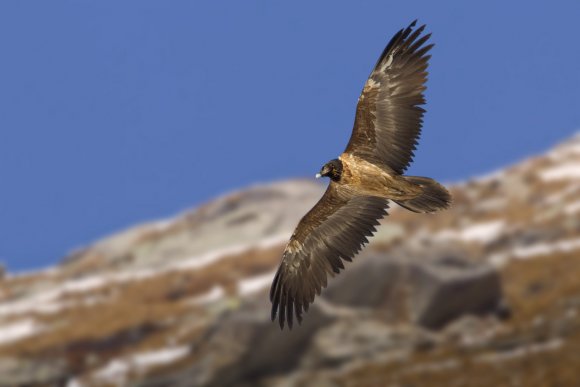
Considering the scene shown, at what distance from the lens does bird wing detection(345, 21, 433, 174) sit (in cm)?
2020

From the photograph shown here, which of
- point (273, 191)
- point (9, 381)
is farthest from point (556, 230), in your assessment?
point (273, 191)

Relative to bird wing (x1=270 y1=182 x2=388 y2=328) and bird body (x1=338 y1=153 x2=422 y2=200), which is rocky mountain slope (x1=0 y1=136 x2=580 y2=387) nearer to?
bird wing (x1=270 y1=182 x2=388 y2=328)

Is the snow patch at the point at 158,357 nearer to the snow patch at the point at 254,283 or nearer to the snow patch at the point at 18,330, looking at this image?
the snow patch at the point at 254,283

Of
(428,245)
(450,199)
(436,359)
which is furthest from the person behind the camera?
(428,245)

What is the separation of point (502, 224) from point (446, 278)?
25995 mm

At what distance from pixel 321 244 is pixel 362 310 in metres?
32.8

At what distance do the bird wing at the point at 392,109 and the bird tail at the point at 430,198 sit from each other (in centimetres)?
78

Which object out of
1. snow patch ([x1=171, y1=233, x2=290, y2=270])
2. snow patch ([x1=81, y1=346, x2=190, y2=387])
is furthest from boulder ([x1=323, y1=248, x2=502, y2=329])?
snow patch ([x1=171, y1=233, x2=290, y2=270])

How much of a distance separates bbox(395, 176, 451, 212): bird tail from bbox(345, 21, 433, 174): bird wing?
2.55 ft

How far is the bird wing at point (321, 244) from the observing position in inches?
875

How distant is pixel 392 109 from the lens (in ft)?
67.1

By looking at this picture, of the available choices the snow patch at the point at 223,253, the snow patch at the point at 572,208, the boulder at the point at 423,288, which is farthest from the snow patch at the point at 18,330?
the snow patch at the point at 572,208

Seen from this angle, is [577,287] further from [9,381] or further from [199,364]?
[9,381]

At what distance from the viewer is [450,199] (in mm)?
19906
